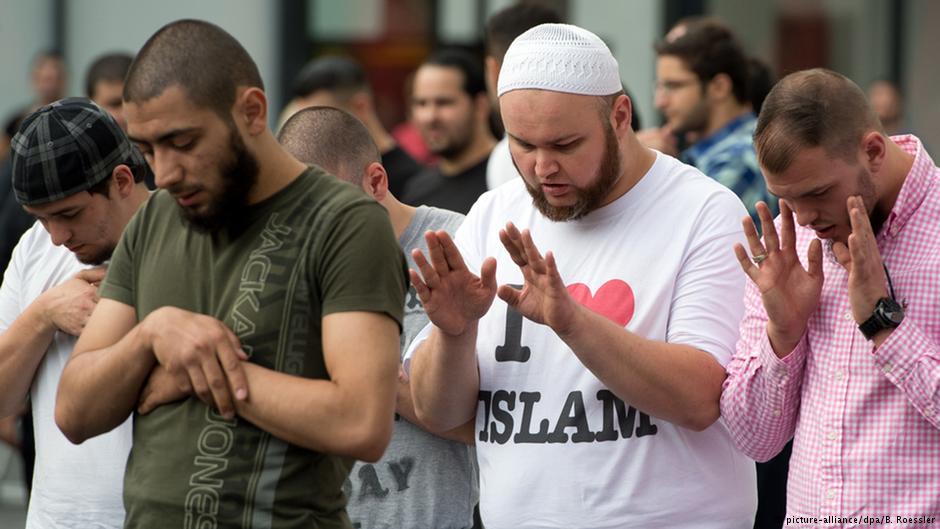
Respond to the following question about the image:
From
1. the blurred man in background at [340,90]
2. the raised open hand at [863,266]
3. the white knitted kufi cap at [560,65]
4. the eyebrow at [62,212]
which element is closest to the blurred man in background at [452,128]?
the blurred man in background at [340,90]

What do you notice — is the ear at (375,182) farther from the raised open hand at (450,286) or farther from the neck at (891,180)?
the neck at (891,180)

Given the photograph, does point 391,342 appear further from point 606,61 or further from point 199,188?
point 606,61

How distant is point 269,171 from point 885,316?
1.37m

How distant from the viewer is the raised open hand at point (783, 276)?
11.5 feet

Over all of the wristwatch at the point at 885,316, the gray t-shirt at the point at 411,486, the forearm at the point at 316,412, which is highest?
the forearm at the point at 316,412

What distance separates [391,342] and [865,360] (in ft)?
3.75

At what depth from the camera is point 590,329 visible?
11.5 feet

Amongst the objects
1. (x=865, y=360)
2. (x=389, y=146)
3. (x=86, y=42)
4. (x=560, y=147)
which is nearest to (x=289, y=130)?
(x=560, y=147)

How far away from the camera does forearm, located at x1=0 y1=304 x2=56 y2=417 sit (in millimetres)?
3893

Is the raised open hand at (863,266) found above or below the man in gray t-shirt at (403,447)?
Result: above

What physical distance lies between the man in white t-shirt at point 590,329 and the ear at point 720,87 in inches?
102

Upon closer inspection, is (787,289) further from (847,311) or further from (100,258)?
(100,258)

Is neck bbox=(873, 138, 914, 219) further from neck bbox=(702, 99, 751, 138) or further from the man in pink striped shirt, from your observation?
neck bbox=(702, 99, 751, 138)

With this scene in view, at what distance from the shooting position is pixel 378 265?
3.03 meters
